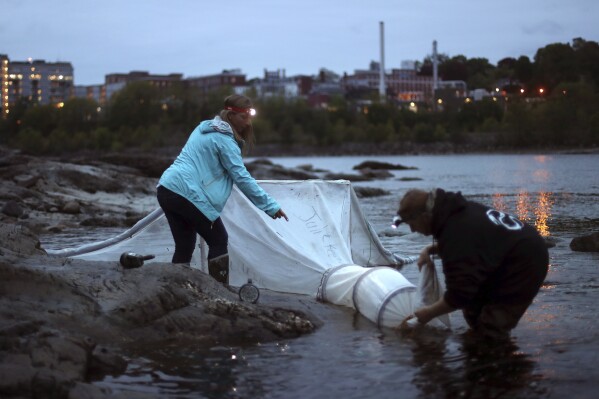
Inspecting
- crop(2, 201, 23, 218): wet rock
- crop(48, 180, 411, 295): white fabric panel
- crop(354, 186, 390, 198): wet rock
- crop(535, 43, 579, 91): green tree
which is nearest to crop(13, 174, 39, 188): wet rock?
crop(2, 201, 23, 218): wet rock

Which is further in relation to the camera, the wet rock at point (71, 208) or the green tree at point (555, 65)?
the green tree at point (555, 65)

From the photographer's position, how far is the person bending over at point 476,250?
6543mm

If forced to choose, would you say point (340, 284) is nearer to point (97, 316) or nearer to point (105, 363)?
point (97, 316)

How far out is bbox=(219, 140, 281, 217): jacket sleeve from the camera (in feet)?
27.6

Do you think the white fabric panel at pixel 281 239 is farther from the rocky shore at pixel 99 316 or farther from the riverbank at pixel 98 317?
the riverbank at pixel 98 317

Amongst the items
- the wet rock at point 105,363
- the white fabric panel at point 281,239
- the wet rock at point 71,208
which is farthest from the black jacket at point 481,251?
the wet rock at point 71,208

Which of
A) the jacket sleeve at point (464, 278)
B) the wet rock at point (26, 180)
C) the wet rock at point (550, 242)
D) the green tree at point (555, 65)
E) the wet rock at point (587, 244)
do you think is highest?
the green tree at point (555, 65)

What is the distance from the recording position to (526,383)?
6281mm

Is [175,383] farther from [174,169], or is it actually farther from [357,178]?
[357,178]

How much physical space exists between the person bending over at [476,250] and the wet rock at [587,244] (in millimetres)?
7199

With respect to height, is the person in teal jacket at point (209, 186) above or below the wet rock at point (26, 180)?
above

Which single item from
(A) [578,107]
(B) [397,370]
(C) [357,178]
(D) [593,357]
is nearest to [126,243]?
(B) [397,370]

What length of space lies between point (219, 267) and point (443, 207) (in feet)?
9.06

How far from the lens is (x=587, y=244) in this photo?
1370cm
